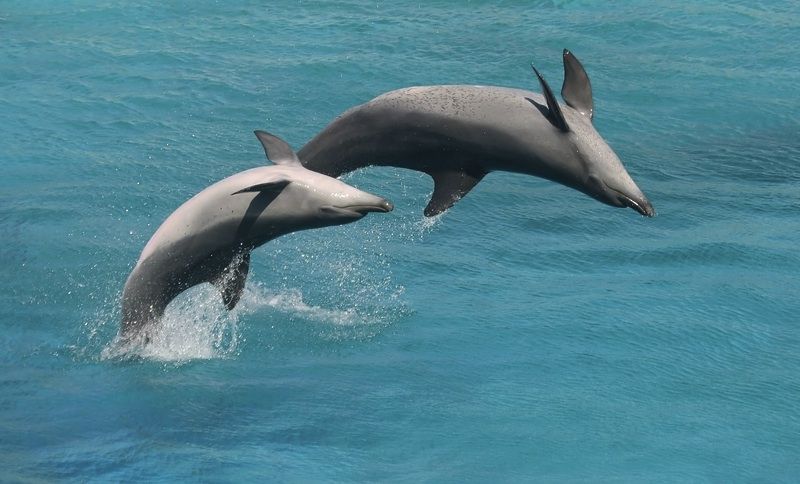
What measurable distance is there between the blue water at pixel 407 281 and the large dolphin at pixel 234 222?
797 millimetres

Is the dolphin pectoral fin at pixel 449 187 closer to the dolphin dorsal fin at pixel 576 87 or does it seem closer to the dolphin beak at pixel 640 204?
the dolphin dorsal fin at pixel 576 87

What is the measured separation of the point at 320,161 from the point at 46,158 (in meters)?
6.65

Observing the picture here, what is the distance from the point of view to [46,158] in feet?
48.0

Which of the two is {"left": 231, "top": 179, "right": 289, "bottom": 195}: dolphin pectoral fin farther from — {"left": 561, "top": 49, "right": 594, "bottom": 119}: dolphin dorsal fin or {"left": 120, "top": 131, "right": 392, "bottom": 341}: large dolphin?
{"left": 561, "top": 49, "right": 594, "bottom": 119}: dolphin dorsal fin

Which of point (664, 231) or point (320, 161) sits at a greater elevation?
point (320, 161)

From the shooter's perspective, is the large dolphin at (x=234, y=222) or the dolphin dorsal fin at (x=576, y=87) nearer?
the dolphin dorsal fin at (x=576, y=87)

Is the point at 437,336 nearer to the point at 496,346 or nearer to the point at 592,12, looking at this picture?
the point at 496,346

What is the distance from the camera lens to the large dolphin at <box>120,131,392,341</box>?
873 centimetres

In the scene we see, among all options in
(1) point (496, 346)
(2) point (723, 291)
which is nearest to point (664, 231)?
(2) point (723, 291)

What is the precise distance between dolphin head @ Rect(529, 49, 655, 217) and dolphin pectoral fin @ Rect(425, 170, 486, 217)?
0.69 meters

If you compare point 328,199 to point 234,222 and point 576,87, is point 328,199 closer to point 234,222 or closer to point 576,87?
point 234,222

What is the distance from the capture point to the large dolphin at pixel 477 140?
336 inches

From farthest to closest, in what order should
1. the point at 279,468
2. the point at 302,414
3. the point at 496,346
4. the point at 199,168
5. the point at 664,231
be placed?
the point at 199,168
the point at 664,231
the point at 496,346
the point at 302,414
the point at 279,468

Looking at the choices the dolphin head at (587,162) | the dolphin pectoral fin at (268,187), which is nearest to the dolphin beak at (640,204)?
the dolphin head at (587,162)
